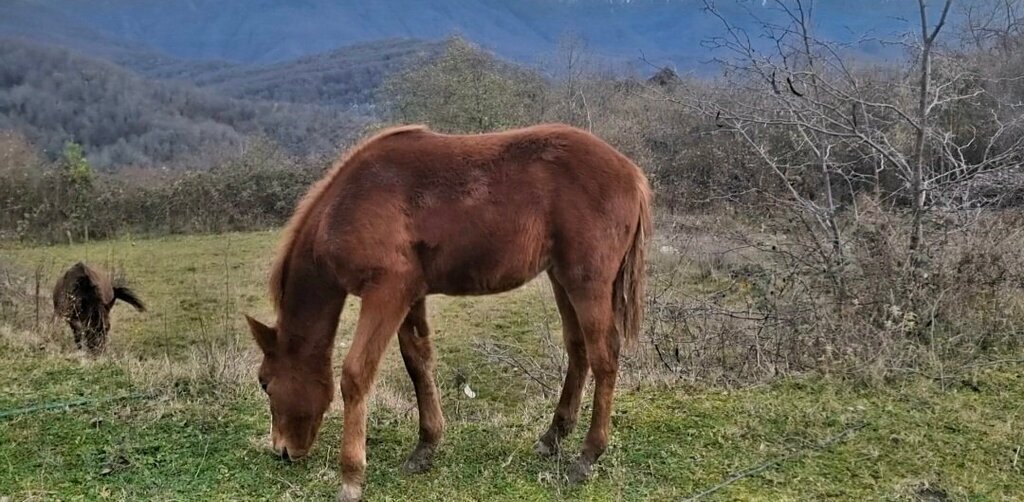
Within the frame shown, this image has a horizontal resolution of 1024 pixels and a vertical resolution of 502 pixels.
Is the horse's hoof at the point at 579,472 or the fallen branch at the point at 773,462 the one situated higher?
the fallen branch at the point at 773,462

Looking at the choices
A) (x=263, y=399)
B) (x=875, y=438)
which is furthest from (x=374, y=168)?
(x=875, y=438)

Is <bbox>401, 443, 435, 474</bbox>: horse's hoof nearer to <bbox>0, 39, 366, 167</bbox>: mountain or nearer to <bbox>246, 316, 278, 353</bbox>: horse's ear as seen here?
<bbox>246, 316, 278, 353</bbox>: horse's ear

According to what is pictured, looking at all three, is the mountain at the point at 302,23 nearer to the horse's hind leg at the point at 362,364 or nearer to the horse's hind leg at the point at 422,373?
the horse's hind leg at the point at 422,373

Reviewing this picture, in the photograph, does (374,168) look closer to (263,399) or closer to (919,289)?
(263,399)

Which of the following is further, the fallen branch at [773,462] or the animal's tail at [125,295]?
the animal's tail at [125,295]

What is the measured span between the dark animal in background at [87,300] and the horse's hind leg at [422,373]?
5.52 m

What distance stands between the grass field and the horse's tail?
634mm

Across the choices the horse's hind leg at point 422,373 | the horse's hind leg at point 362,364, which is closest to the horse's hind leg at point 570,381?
the horse's hind leg at point 422,373

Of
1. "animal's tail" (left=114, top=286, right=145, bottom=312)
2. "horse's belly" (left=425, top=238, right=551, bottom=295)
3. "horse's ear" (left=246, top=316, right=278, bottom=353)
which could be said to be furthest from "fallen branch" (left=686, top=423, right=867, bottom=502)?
"animal's tail" (left=114, top=286, right=145, bottom=312)

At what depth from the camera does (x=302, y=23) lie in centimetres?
10881

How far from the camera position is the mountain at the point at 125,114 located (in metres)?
36.4

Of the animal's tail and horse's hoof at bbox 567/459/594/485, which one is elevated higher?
horse's hoof at bbox 567/459/594/485

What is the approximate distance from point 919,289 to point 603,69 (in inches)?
1117

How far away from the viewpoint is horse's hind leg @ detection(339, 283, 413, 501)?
10.3 feet
